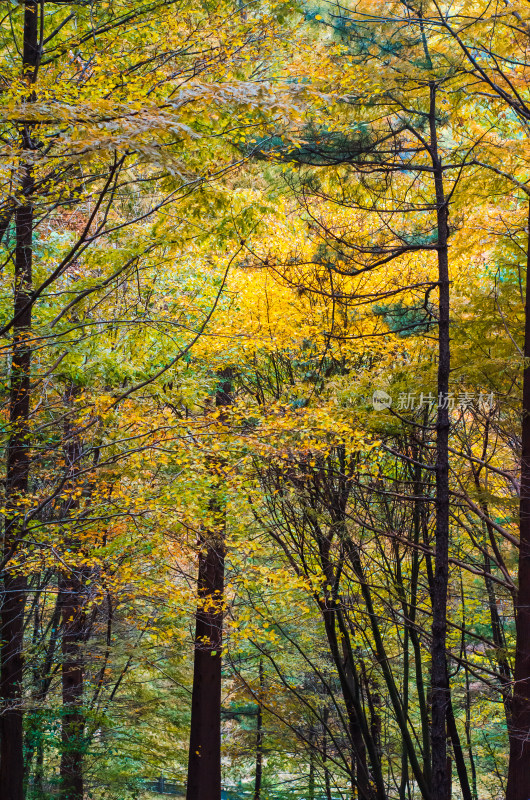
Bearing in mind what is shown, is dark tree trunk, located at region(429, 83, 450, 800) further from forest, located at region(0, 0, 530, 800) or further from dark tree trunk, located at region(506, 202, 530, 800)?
dark tree trunk, located at region(506, 202, 530, 800)

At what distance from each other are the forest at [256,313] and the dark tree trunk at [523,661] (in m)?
0.03

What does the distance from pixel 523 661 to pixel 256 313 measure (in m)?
5.18

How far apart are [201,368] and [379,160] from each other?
12.8 feet

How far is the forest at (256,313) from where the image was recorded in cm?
471

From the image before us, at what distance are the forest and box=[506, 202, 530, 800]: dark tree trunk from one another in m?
0.03

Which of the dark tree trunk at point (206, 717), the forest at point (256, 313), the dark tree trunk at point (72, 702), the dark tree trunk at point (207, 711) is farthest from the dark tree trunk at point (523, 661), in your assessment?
the dark tree trunk at point (72, 702)

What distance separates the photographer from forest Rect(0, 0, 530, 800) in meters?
4.71

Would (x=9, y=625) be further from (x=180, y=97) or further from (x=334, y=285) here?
(x=334, y=285)

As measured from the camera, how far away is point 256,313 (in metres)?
8.62

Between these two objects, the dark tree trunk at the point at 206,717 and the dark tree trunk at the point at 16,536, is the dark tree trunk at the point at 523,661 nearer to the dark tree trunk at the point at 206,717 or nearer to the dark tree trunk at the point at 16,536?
the dark tree trunk at the point at 16,536
